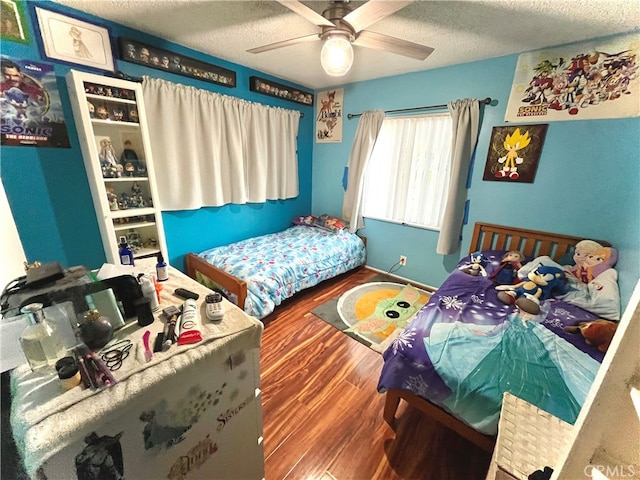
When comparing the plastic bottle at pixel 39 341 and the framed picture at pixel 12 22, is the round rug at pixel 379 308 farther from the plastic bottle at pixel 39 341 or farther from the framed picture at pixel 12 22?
the framed picture at pixel 12 22

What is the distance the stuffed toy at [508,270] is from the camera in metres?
2.11

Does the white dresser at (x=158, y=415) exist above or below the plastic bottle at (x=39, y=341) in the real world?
below

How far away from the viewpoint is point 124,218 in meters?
2.11

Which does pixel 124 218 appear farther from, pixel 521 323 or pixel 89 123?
pixel 521 323

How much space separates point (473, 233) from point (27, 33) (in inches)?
150

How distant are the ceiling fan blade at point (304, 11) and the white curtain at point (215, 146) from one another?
62.9 inches

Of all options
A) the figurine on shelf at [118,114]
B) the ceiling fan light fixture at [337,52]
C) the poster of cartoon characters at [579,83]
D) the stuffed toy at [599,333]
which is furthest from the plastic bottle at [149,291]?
the poster of cartoon characters at [579,83]

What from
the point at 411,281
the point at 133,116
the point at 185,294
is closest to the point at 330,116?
the point at 133,116

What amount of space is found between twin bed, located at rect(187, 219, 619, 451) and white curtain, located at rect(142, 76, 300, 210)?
88 cm

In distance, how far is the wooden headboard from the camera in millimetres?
2222

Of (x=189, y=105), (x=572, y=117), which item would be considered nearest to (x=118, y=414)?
(x=189, y=105)

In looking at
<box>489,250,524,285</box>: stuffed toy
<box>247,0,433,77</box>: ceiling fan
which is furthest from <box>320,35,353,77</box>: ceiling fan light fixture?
<box>489,250,524,285</box>: stuffed toy

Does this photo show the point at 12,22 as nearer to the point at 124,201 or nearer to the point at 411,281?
the point at 124,201

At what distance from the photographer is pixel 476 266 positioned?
90.0 inches
